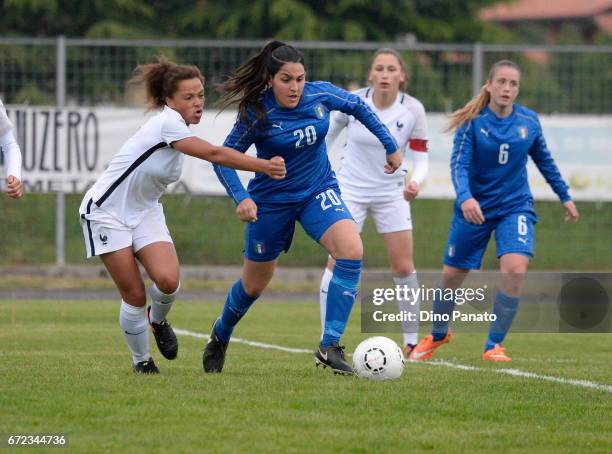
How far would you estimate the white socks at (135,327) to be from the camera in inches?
309

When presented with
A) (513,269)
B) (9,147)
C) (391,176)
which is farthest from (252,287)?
(391,176)

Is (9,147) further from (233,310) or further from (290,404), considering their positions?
(290,404)

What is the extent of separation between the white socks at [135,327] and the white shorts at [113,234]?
38cm

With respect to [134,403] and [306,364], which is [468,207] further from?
[134,403]

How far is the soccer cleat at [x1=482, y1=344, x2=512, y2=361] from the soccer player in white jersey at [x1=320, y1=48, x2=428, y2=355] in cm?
84

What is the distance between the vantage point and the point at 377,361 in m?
7.64

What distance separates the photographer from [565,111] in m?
18.7

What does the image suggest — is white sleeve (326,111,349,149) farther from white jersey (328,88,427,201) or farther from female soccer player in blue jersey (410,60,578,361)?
female soccer player in blue jersey (410,60,578,361)

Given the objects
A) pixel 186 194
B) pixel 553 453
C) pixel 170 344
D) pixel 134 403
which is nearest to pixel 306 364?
pixel 170 344

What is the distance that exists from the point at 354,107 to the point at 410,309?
2727mm

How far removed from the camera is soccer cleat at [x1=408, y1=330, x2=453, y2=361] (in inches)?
390

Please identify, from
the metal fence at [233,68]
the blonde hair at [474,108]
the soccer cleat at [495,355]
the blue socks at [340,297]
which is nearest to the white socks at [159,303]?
the blue socks at [340,297]

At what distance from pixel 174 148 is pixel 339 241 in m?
1.18

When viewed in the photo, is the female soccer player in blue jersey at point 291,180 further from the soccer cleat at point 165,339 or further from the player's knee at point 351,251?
the soccer cleat at point 165,339
